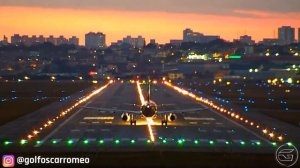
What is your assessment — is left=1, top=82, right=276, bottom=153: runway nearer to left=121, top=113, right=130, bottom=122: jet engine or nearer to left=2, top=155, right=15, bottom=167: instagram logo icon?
left=121, top=113, right=130, bottom=122: jet engine

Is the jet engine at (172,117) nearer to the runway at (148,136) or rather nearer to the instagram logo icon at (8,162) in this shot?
the runway at (148,136)

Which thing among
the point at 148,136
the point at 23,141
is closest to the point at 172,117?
the point at 148,136

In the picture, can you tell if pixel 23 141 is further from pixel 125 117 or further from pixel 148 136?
pixel 125 117

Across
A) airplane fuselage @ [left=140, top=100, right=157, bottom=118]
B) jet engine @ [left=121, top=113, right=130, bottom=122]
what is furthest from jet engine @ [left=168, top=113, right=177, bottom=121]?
jet engine @ [left=121, top=113, right=130, bottom=122]

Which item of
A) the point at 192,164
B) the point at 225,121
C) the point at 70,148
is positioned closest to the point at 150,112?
the point at 225,121

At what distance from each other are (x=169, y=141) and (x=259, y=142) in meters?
7.06

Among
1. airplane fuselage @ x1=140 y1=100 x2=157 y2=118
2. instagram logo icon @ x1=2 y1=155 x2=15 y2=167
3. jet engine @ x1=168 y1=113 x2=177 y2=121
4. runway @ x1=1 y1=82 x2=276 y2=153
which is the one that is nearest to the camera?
instagram logo icon @ x1=2 y1=155 x2=15 y2=167

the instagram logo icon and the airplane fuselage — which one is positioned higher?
the airplane fuselage

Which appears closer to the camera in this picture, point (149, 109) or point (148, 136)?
point (148, 136)

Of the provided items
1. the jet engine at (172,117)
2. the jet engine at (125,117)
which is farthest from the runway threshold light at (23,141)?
the jet engine at (172,117)

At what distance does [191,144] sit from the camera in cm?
5884

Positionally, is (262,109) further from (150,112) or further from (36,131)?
(36,131)

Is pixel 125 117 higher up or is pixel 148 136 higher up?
pixel 125 117

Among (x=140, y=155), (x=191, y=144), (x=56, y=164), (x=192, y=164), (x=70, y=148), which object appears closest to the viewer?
(x=56, y=164)
